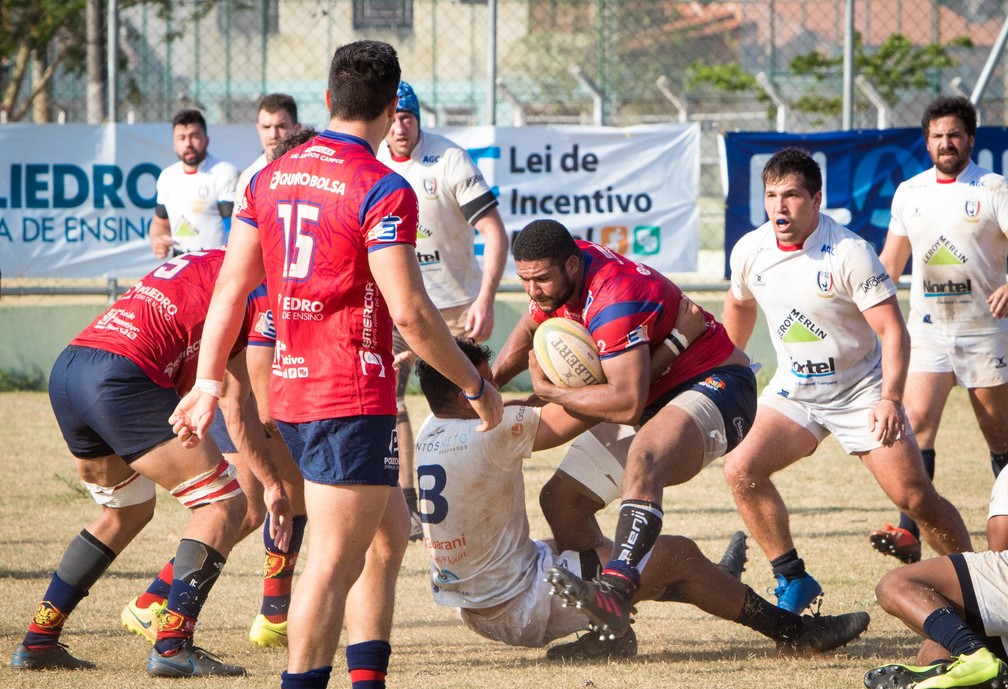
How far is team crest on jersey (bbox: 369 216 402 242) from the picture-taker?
3588mm

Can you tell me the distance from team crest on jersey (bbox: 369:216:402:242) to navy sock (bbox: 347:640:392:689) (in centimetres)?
124

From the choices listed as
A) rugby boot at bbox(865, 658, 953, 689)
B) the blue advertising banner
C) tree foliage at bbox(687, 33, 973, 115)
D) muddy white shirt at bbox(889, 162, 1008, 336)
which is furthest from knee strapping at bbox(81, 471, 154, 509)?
tree foliage at bbox(687, 33, 973, 115)

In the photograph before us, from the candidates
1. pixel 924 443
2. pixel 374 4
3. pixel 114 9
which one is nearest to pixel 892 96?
pixel 374 4

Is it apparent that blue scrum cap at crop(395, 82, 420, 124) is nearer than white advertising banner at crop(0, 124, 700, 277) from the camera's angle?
Yes

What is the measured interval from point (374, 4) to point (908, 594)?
12.8 m

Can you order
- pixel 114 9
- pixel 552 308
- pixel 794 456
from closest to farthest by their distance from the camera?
pixel 552 308
pixel 794 456
pixel 114 9

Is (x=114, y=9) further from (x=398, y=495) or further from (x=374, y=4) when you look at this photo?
(x=398, y=495)

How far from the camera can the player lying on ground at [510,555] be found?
472 cm

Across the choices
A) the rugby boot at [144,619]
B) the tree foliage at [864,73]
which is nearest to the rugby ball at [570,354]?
the rugby boot at [144,619]

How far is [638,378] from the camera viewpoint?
475 cm

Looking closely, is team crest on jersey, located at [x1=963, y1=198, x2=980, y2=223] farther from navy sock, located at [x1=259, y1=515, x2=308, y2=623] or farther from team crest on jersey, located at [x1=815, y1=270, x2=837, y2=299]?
navy sock, located at [x1=259, y1=515, x2=308, y2=623]

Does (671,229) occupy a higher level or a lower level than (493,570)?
higher

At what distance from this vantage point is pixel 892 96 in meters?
27.2

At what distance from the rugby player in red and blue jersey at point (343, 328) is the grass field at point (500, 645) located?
225mm
